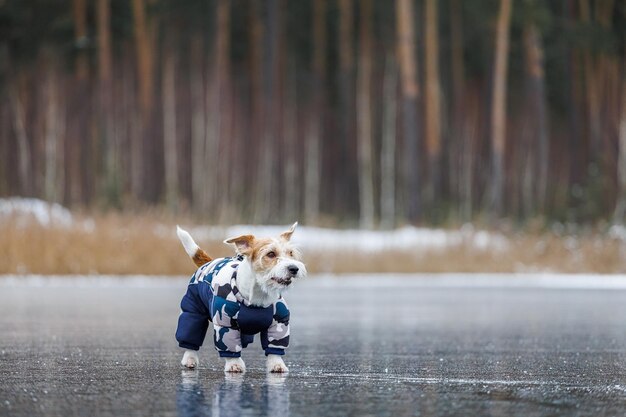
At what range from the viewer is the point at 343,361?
9.62m

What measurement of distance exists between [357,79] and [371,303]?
38474 millimetres

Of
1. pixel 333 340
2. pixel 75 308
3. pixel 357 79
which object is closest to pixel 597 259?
pixel 75 308

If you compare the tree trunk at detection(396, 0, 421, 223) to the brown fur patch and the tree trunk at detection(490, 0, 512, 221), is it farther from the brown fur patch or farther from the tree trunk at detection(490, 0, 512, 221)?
the brown fur patch

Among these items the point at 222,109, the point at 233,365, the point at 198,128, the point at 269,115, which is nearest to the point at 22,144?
the point at 222,109

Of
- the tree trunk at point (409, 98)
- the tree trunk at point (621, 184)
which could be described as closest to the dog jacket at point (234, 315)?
the tree trunk at point (409, 98)

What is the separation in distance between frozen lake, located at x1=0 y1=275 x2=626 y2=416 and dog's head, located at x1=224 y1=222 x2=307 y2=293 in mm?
626

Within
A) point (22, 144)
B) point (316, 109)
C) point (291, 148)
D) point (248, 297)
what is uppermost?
point (316, 109)

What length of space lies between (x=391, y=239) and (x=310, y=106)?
2771 centimetres

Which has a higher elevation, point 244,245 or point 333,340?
point 244,245

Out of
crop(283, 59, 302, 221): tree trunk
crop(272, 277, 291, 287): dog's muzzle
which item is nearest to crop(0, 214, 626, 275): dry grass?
crop(272, 277, 291, 287): dog's muzzle

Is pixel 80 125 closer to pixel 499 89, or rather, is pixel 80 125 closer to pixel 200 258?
pixel 499 89

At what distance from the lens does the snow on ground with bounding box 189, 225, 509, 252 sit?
1133 inches

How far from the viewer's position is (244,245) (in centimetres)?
812

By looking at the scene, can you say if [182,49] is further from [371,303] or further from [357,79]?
[371,303]
